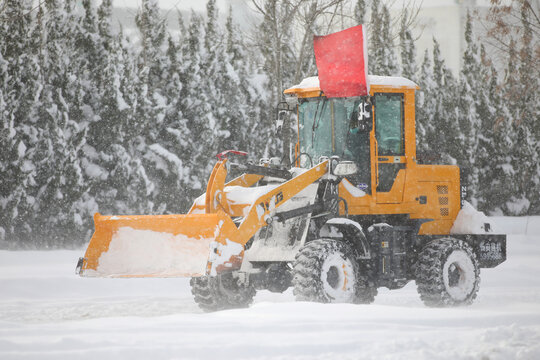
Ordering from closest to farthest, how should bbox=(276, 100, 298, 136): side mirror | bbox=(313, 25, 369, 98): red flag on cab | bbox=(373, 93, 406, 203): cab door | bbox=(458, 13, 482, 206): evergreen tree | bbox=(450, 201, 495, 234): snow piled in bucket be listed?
bbox=(313, 25, 369, 98): red flag on cab
bbox=(373, 93, 406, 203): cab door
bbox=(276, 100, 298, 136): side mirror
bbox=(450, 201, 495, 234): snow piled in bucket
bbox=(458, 13, 482, 206): evergreen tree

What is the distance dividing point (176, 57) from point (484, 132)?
650 inches

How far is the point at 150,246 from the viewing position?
9.78m

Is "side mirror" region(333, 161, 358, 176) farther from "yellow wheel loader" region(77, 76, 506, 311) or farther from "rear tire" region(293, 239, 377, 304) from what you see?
"rear tire" region(293, 239, 377, 304)

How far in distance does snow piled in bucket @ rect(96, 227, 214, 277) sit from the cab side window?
121 inches

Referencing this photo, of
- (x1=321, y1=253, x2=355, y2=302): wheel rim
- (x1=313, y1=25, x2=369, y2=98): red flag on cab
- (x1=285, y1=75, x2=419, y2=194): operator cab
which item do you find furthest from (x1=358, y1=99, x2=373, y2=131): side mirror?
(x1=321, y1=253, x2=355, y2=302): wheel rim

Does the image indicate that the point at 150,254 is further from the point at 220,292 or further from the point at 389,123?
the point at 389,123

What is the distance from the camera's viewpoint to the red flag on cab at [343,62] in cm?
1016

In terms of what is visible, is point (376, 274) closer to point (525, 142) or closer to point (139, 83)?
point (139, 83)

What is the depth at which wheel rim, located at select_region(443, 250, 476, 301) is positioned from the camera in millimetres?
11078

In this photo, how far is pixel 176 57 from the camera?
2781 centimetres

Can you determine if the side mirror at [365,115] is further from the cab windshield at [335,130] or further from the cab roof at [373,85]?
the cab roof at [373,85]

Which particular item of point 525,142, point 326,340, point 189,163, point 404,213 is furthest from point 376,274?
point 525,142

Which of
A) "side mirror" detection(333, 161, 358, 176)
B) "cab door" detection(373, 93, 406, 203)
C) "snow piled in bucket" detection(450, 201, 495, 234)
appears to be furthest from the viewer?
"snow piled in bucket" detection(450, 201, 495, 234)

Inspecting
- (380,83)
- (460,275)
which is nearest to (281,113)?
(380,83)
